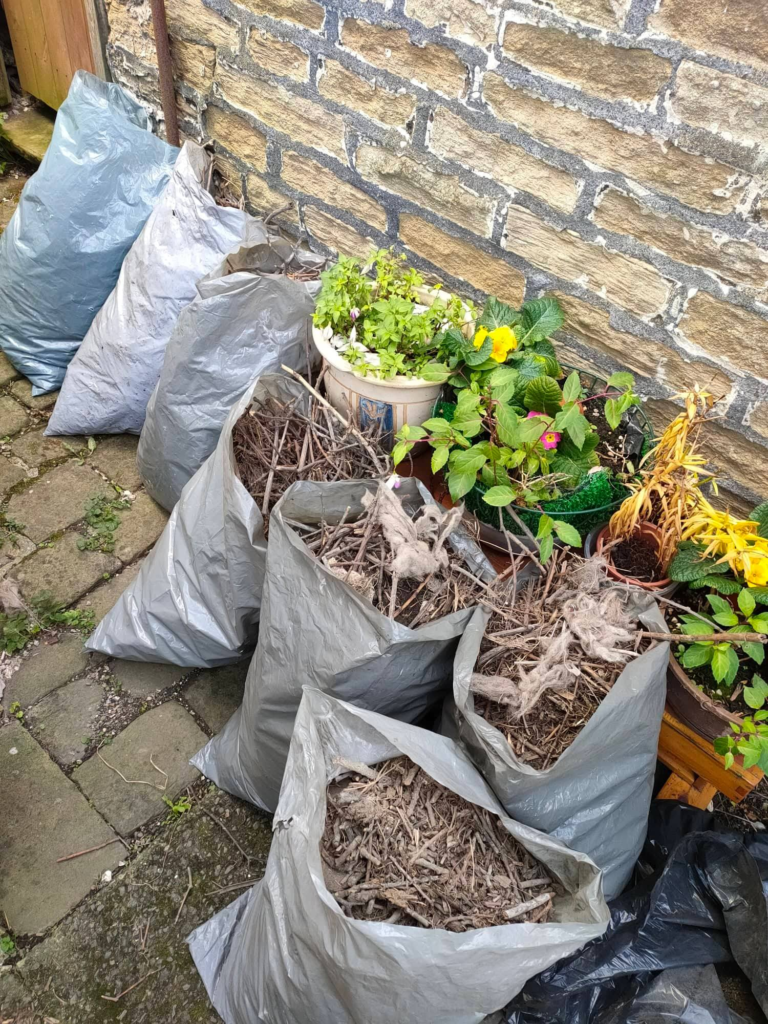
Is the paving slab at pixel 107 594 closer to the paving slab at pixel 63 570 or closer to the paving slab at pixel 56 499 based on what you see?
the paving slab at pixel 63 570

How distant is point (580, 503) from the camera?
166cm

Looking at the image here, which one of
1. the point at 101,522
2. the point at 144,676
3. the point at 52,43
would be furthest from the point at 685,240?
the point at 52,43

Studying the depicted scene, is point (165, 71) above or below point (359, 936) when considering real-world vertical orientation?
above

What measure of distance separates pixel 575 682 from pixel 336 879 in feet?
1.74

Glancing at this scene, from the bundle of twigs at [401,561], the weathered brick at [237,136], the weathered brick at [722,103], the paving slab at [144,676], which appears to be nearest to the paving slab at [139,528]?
the paving slab at [144,676]

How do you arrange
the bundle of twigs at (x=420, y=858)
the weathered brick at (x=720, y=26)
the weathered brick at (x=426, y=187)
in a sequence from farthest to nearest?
the weathered brick at (x=426, y=187), the weathered brick at (x=720, y=26), the bundle of twigs at (x=420, y=858)

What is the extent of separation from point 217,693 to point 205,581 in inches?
14.9

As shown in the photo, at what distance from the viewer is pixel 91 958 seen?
1.59 meters

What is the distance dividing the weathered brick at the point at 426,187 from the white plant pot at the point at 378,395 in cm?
48

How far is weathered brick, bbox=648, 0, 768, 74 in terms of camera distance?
1331mm

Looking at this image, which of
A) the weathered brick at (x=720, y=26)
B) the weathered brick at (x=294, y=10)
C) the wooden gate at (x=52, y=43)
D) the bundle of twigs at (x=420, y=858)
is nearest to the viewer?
the bundle of twigs at (x=420, y=858)

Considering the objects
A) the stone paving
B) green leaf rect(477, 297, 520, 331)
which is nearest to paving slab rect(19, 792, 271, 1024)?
the stone paving

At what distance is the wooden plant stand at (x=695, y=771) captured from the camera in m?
1.53

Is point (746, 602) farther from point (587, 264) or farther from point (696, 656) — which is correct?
point (587, 264)
